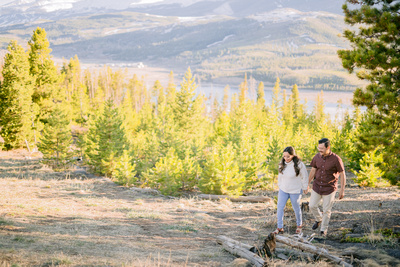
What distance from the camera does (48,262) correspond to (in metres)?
5.25

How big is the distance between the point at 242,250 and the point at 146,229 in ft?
11.9

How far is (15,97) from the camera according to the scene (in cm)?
2758

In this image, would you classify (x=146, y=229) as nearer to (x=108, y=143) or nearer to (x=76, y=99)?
(x=108, y=143)

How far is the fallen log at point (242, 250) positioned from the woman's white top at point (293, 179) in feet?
6.40

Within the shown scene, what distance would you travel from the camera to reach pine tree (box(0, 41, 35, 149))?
89.8ft

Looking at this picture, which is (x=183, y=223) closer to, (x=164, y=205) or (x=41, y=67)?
(x=164, y=205)

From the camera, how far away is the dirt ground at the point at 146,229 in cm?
583

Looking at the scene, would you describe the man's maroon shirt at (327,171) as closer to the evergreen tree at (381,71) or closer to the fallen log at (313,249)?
the evergreen tree at (381,71)

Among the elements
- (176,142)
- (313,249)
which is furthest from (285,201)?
(176,142)

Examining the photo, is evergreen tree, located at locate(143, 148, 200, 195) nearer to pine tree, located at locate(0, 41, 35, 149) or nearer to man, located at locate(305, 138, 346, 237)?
man, located at locate(305, 138, 346, 237)

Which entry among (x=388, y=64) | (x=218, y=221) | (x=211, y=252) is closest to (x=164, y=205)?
(x=218, y=221)

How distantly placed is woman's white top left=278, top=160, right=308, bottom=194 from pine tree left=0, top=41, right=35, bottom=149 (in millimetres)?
28167

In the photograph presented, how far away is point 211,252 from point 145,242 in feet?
6.01

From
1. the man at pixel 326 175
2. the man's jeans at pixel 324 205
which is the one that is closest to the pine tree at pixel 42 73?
the man's jeans at pixel 324 205
